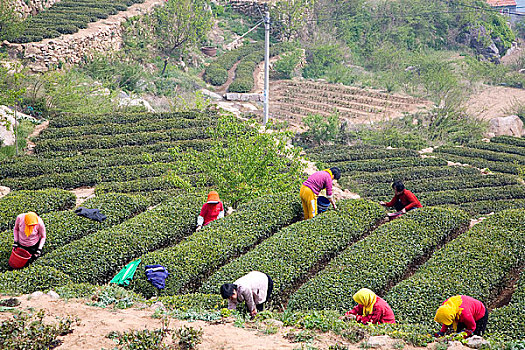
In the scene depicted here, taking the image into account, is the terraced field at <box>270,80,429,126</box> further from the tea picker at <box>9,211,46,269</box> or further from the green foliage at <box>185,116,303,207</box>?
the tea picker at <box>9,211,46,269</box>

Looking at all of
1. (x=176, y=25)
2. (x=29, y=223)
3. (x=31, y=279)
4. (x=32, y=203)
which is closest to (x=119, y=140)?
(x=32, y=203)

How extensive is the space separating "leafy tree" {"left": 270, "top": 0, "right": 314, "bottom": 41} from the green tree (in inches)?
403

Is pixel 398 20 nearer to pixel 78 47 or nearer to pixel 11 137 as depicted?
pixel 78 47

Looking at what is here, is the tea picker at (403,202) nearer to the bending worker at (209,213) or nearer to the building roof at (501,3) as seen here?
the bending worker at (209,213)

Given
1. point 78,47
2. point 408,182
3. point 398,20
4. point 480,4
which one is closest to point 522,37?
point 480,4

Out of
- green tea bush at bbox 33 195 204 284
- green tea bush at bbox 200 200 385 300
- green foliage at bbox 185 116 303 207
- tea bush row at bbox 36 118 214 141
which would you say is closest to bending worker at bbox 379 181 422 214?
green tea bush at bbox 200 200 385 300

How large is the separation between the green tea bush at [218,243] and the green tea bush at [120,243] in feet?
2.42

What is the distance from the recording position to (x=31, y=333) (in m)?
6.68

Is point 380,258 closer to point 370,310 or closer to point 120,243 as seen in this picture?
point 370,310

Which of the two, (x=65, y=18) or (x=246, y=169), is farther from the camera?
(x=65, y=18)

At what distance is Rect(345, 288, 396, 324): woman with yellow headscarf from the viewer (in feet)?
24.9

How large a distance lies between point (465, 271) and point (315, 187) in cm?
362

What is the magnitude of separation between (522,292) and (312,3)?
43674 mm

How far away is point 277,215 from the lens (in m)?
12.0
